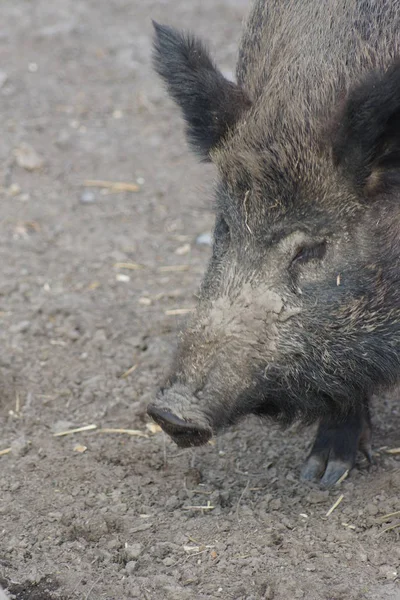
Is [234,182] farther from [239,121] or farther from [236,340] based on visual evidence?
[236,340]

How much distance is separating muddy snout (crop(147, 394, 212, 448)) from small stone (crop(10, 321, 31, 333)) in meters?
1.89

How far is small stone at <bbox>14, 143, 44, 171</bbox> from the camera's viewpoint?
7105mm

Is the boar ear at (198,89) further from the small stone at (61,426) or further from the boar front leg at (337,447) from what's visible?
the small stone at (61,426)

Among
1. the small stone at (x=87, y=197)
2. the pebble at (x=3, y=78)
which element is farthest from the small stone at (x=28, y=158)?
the pebble at (x=3, y=78)

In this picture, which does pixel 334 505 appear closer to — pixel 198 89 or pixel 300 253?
pixel 300 253

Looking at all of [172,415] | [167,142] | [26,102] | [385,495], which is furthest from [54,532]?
[26,102]

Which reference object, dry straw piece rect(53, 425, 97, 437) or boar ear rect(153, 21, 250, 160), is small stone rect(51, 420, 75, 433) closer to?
dry straw piece rect(53, 425, 97, 437)

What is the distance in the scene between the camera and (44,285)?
5.70 m

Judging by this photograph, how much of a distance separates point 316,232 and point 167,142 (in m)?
4.28

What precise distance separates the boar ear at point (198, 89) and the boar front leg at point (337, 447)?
4.41 ft

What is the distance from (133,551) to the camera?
3.61 metres

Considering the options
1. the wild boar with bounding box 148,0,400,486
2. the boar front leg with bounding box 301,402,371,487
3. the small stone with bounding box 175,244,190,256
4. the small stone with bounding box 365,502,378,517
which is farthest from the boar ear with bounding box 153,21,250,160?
the small stone with bounding box 175,244,190,256

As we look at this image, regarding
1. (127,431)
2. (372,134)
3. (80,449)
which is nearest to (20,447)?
(80,449)

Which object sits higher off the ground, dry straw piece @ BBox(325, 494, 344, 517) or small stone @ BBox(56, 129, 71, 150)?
small stone @ BBox(56, 129, 71, 150)
